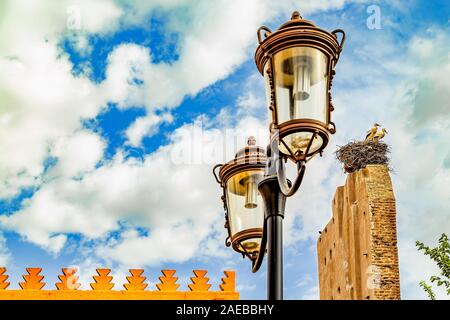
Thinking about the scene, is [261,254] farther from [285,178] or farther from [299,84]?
[299,84]

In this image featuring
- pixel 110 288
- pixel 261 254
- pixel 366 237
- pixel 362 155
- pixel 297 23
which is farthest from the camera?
pixel 362 155

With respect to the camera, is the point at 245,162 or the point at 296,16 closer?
the point at 296,16

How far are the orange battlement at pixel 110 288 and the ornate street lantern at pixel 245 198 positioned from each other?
14.3 ft

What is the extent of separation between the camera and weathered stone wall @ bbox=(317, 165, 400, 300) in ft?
47.6

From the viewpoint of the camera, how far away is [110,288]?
9.62m

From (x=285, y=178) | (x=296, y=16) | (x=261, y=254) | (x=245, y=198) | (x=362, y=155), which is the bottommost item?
(x=261, y=254)

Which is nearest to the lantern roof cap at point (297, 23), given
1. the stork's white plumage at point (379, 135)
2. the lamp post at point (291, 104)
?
the lamp post at point (291, 104)

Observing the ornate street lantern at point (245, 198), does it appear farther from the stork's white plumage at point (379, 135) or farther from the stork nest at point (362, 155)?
the stork's white plumage at point (379, 135)

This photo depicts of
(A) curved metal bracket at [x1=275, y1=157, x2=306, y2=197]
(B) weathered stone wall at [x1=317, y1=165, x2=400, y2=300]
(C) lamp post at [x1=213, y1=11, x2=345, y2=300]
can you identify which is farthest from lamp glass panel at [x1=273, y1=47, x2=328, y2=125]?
(B) weathered stone wall at [x1=317, y1=165, x2=400, y2=300]

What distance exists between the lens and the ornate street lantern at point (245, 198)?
5262mm

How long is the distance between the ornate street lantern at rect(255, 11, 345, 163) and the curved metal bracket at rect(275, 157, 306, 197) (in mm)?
89

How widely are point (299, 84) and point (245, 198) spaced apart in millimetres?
1408

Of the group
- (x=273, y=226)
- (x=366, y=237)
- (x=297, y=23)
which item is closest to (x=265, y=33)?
(x=297, y=23)
